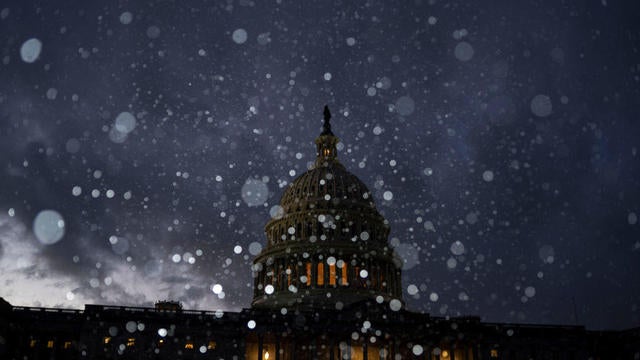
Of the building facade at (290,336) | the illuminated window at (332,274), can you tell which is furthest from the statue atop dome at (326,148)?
the building facade at (290,336)

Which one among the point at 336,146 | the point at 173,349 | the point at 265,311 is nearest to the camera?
the point at 173,349

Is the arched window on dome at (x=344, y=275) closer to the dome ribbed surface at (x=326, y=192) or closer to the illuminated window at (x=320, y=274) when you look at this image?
the illuminated window at (x=320, y=274)

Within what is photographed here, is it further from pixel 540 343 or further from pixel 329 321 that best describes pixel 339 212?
pixel 540 343

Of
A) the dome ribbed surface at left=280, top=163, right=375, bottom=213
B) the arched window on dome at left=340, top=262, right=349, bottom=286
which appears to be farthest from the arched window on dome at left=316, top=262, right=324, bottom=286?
the dome ribbed surface at left=280, top=163, right=375, bottom=213

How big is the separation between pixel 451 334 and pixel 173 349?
33.4 m

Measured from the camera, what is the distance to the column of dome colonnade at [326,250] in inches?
3796

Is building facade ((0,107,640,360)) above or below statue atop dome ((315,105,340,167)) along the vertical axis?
below

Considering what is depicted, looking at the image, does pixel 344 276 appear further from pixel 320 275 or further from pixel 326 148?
pixel 326 148

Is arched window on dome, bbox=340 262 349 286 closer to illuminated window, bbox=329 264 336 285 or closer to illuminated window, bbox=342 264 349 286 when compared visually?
illuminated window, bbox=342 264 349 286

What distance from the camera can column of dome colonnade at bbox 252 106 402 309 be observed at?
96412 mm

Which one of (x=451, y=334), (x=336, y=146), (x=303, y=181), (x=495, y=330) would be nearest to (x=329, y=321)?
(x=451, y=334)

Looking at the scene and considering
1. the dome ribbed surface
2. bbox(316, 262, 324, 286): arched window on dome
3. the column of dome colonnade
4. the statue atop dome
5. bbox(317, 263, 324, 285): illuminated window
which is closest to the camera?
the column of dome colonnade

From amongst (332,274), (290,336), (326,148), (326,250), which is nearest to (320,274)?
(332,274)

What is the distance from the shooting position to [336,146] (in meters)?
121
